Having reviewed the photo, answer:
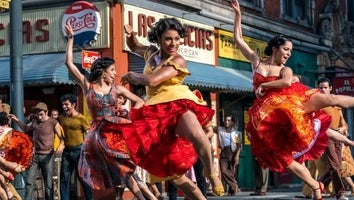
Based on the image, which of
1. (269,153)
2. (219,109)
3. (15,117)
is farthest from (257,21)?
(269,153)

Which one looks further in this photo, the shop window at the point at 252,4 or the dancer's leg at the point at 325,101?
the shop window at the point at 252,4

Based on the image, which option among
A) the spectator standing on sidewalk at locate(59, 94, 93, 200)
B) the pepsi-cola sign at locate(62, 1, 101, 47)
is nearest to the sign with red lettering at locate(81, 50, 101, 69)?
the pepsi-cola sign at locate(62, 1, 101, 47)

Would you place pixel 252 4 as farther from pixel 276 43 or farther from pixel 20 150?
pixel 276 43

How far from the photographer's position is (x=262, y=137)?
9305mm

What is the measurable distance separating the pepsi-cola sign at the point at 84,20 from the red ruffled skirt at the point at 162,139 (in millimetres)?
9449

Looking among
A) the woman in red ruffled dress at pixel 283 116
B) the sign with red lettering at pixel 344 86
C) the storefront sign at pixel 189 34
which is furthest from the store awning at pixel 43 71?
the sign with red lettering at pixel 344 86

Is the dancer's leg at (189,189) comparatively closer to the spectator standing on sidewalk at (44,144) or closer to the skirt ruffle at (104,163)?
the skirt ruffle at (104,163)

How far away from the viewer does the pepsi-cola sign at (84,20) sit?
17250mm

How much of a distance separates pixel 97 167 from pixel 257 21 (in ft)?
51.1

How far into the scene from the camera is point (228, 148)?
19234 millimetres

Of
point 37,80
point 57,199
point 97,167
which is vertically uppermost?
point 37,80

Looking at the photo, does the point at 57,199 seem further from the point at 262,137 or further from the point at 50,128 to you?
the point at 262,137

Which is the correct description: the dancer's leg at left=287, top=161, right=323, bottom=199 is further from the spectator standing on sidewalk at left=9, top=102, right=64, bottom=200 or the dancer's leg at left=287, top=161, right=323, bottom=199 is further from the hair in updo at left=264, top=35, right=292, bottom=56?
the spectator standing on sidewalk at left=9, top=102, right=64, bottom=200

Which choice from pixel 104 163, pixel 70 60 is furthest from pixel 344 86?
pixel 104 163
